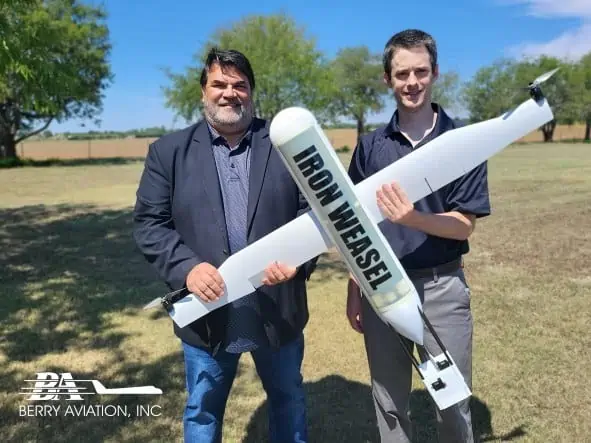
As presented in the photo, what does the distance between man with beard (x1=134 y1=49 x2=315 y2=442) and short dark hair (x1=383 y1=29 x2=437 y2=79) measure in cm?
68

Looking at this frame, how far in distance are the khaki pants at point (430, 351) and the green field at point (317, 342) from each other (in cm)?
105

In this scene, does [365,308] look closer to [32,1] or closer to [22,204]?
[32,1]

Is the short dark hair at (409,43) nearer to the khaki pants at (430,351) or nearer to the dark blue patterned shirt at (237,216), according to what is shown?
the dark blue patterned shirt at (237,216)

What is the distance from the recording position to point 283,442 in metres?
2.94

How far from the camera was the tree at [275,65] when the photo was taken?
37.4 metres

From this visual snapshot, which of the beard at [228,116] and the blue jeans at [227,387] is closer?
the beard at [228,116]

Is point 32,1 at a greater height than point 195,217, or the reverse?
point 32,1

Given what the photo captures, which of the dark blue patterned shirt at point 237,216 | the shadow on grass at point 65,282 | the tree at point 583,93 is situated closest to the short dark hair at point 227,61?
the dark blue patterned shirt at point 237,216

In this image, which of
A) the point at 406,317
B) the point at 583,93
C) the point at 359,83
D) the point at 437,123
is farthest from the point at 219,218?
the point at 583,93

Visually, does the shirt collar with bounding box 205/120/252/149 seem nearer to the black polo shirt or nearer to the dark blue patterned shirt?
the dark blue patterned shirt

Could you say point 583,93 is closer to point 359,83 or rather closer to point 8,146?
point 359,83

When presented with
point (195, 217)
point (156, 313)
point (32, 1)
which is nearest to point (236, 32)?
point (32, 1)

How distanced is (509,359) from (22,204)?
46.8 feet

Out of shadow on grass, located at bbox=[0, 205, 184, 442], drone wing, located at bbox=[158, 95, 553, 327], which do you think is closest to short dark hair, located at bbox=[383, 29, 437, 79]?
drone wing, located at bbox=[158, 95, 553, 327]
